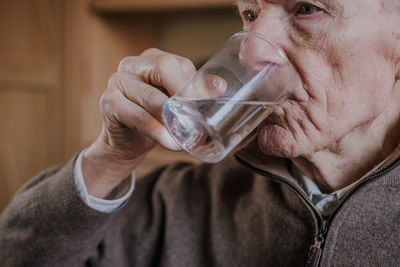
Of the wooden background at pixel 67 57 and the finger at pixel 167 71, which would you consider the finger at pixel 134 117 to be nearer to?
the finger at pixel 167 71

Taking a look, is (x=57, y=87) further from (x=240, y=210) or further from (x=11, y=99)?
(x=240, y=210)

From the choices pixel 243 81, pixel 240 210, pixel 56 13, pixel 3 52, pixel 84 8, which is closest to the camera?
pixel 243 81

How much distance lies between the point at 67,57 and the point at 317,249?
1617 mm

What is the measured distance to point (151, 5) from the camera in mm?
1737

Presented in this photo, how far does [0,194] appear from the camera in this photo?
2.37 meters

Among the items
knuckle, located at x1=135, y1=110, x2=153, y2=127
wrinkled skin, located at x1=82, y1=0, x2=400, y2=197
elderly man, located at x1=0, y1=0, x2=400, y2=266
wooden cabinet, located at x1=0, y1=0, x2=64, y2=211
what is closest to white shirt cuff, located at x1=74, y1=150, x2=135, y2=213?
elderly man, located at x1=0, y1=0, x2=400, y2=266

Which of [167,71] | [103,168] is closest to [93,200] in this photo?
[103,168]

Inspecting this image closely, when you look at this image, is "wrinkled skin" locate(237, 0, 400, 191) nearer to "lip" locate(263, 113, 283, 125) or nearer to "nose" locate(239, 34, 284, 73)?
"lip" locate(263, 113, 283, 125)

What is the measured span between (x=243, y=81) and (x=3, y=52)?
6.56 ft

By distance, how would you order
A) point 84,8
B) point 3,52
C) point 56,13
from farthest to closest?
point 3,52 → point 56,13 → point 84,8

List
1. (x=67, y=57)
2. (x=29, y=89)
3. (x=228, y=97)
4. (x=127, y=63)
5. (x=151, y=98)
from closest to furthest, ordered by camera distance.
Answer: (x=228, y=97), (x=151, y=98), (x=127, y=63), (x=67, y=57), (x=29, y=89)

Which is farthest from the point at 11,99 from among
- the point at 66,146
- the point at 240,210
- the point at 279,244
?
the point at 279,244

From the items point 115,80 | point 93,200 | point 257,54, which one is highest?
point 257,54

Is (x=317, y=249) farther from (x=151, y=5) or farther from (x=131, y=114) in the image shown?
(x=151, y=5)
